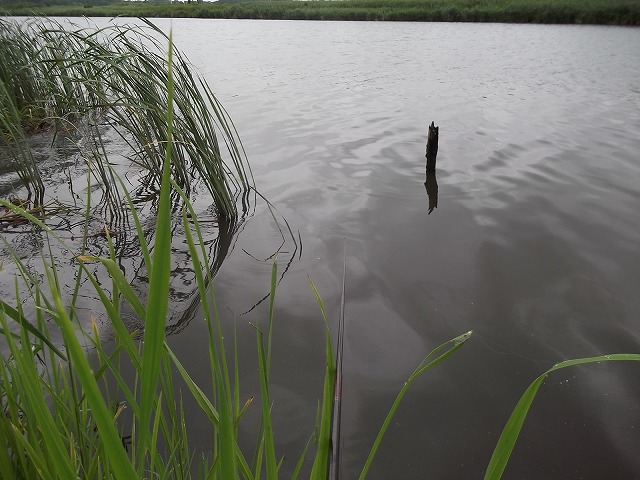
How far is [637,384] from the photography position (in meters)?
2.13

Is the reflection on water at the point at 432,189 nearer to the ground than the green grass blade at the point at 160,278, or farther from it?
nearer to the ground

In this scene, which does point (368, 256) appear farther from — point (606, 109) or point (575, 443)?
point (606, 109)

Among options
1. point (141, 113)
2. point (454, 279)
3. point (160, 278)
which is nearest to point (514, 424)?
point (160, 278)

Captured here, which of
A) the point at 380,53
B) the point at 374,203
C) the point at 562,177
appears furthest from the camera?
the point at 380,53

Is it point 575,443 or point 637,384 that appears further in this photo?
point 637,384

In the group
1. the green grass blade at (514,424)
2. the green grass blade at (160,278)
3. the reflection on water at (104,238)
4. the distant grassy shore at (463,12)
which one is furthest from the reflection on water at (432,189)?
the distant grassy shore at (463,12)

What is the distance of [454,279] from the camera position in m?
2.94

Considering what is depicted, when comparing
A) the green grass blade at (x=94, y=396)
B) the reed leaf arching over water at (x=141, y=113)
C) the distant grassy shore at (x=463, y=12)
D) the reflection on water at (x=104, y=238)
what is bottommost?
the distant grassy shore at (x=463, y=12)

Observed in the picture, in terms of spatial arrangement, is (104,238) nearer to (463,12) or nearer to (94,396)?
(94,396)

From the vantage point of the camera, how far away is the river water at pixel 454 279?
193cm

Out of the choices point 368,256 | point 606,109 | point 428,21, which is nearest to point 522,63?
point 606,109

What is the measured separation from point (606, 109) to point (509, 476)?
7293 mm

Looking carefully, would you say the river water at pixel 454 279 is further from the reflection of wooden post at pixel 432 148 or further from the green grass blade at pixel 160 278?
the green grass blade at pixel 160 278

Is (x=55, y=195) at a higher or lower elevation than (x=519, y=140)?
higher
